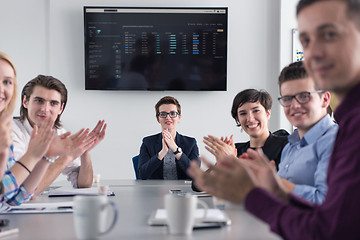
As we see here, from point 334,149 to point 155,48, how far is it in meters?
3.56

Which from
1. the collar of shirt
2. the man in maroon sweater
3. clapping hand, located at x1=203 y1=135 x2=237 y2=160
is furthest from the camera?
clapping hand, located at x1=203 y1=135 x2=237 y2=160

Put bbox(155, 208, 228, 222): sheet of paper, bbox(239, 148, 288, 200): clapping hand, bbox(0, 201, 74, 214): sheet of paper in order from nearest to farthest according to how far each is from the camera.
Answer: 1. bbox(239, 148, 288, 200): clapping hand
2. bbox(155, 208, 228, 222): sheet of paper
3. bbox(0, 201, 74, 214): sheet of paper

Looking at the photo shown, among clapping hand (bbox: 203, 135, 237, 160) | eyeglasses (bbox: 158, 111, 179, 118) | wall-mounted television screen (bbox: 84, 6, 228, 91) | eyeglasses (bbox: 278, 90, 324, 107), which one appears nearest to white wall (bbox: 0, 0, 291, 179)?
wall-mounted television screen (bbox: 84, 6, 228, 91)

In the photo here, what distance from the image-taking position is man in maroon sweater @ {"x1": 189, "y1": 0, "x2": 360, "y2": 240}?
0.92 meters

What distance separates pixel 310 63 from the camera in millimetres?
1095

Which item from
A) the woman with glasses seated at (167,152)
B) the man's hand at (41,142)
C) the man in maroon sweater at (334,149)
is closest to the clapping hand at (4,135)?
the man's hand at (41,142)

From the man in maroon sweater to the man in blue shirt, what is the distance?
2.45 ft

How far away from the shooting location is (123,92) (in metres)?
4.51

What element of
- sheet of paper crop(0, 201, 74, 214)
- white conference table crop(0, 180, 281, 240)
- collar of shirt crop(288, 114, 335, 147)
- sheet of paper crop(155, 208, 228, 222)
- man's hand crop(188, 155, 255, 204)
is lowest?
sheet of paper crop(0, 201, 74, 214)

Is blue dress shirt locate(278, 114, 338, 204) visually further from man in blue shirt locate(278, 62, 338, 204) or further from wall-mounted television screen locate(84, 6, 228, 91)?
wall-mounted television screen locate(84, 6, 228, 91)

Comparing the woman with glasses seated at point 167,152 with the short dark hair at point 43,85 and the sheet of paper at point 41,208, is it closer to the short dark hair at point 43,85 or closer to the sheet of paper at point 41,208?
the short dark hair at point 43,85

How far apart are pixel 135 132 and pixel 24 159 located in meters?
2.82

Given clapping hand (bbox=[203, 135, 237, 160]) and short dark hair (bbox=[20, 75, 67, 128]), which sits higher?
short dark hair (bbox=[20, 75, 67, 128])

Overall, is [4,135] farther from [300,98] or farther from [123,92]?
[123,92]
